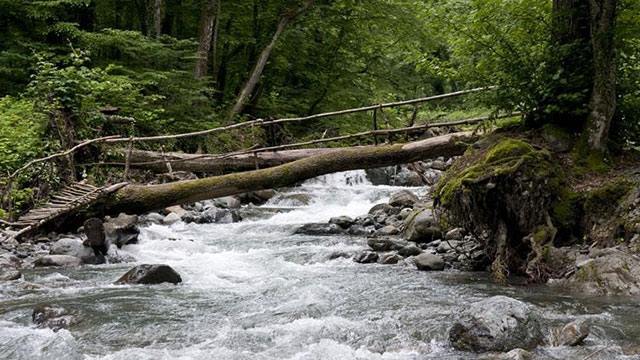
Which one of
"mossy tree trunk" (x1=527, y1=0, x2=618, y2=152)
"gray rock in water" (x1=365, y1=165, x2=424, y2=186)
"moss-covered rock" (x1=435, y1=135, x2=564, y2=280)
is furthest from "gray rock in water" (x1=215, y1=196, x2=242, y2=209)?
"mossy tree trunk" (x1=527, y1=0, x2=618, y2=152)

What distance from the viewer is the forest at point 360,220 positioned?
5.54 m

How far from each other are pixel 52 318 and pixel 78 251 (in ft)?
10.6

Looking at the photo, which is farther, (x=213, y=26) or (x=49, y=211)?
(x=213, y=26)

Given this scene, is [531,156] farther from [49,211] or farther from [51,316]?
[49,211]

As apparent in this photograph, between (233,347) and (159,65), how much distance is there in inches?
501

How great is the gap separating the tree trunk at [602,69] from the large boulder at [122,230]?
7.06 meters

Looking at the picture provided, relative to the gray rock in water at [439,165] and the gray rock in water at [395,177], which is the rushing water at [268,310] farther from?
the gray rock in water at [439,165]

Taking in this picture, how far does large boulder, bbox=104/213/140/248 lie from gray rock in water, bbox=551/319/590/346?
22.6ft

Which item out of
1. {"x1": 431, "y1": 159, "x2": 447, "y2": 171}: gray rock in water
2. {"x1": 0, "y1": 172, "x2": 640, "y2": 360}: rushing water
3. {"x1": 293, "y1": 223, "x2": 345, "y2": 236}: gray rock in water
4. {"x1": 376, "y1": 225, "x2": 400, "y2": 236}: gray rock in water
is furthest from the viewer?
{"x1": 431, "y1": 159, "x2": 447, "y2": 171}: gray rock in water

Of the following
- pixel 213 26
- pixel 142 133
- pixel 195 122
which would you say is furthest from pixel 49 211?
pixel 213 26

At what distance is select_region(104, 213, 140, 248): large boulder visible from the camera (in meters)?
9.70

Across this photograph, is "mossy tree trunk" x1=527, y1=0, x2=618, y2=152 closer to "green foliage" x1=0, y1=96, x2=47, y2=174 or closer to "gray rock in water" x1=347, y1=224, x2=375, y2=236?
"gray rock in water" x1=347, y1=224, x2=375, y2=236

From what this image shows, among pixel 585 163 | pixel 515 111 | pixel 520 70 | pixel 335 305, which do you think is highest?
pixel 520 70

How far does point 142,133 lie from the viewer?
15.0m
